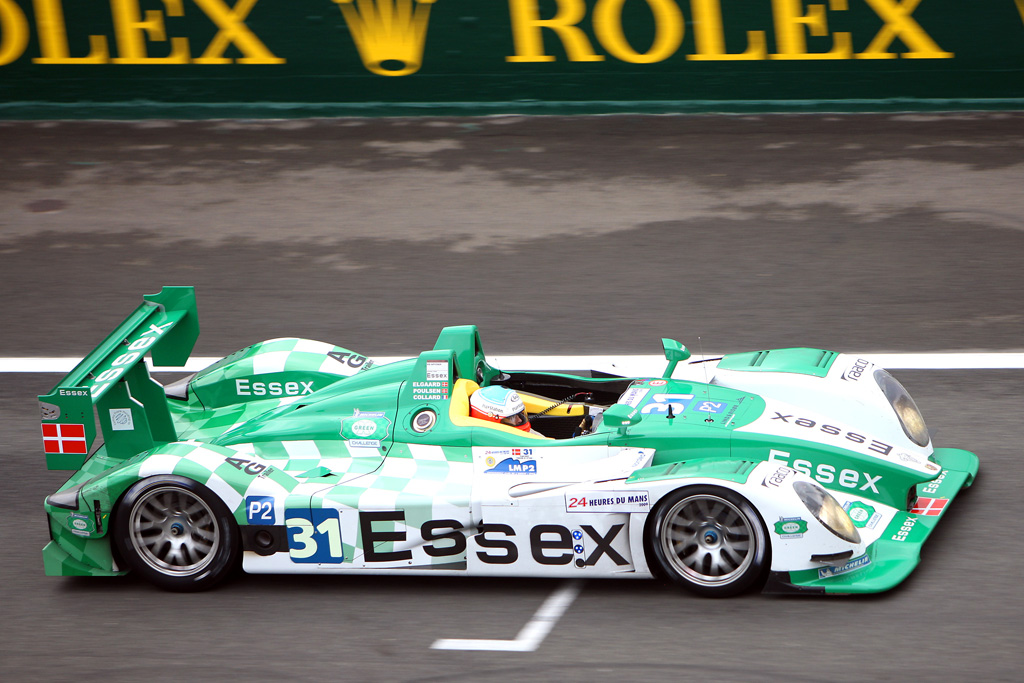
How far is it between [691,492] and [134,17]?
11.3m

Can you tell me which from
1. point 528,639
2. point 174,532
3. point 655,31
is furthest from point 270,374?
point 655,31

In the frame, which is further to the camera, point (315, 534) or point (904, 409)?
point (904, 409)

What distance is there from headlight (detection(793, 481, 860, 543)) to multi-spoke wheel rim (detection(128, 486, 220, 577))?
2.72 metres

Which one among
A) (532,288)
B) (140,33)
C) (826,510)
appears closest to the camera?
(826,510)

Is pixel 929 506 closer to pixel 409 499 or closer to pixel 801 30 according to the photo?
pixel 409 499

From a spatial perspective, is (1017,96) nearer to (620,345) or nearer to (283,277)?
(620,345)

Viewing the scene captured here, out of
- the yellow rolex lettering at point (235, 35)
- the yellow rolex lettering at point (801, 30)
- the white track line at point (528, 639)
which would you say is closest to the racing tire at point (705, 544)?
the white track line at point (528, 639)

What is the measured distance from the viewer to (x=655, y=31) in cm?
1384

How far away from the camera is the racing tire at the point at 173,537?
581cm

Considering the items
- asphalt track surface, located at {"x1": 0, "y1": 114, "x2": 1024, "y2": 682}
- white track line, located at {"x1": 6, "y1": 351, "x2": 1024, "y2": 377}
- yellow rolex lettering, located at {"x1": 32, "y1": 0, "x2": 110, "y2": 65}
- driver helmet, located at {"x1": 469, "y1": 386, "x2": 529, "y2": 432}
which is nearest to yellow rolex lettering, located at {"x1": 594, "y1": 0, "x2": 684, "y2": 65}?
asphalt track surface, located at {"x1": 0, "y1": 114, "x2": 1024, "y2": 682}

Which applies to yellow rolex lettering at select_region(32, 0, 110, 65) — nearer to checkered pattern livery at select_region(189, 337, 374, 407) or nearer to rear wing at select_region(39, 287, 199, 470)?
checkered pattern livery at select_region(189, 337, 374, 407)

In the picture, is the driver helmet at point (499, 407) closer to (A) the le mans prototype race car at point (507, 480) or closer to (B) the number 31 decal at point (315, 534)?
(A) the le mans prototype race car at point (507, 480)

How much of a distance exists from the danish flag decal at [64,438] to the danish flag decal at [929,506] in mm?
3977

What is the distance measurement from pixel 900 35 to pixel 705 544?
31.7ft
